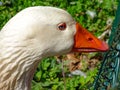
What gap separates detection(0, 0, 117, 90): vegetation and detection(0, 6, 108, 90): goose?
119 cm

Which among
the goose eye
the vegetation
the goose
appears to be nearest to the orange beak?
the goose

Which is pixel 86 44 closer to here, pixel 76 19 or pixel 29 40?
pixel 29 40

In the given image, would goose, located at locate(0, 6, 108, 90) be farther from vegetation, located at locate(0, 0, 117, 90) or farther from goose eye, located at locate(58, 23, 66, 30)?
vegetation, located at locate(0, 0, 117, 90)

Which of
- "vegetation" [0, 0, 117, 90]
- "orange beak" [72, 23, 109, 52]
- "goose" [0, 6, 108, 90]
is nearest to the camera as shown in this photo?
"goose" [0, 6, 108, 90]

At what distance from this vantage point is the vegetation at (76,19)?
4.00 metres

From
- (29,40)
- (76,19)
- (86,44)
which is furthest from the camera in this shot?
(76,19)

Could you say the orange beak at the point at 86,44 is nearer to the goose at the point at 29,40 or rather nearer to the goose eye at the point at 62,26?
the goose at the point at 29,40

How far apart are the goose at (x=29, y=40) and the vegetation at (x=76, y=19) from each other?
46.8 inches

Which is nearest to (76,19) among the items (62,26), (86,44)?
(86,44)

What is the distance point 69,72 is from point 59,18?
1682 millimetres

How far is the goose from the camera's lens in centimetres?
251

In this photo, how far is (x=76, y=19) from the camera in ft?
15.7

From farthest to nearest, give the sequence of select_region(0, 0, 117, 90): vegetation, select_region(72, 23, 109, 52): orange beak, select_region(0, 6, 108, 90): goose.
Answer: select_region(0, 0, 117, 90): vegetation < select_region(72, 23, 109, 52): orange beak < select_region(0, 6, 108, 90): goose

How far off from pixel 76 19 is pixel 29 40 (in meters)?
2.30
